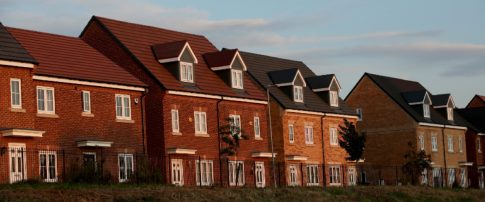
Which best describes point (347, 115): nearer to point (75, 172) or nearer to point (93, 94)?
point (93, 94)

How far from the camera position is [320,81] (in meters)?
69.4

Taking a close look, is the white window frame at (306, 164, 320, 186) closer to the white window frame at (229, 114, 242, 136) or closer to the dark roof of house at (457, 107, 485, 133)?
the white window frame at (229, 114, 242, 136)

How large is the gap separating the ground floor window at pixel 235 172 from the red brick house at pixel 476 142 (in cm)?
3764

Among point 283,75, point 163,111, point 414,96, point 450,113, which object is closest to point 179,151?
point 163,111

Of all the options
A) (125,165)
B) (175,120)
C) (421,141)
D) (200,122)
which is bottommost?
(125,165)

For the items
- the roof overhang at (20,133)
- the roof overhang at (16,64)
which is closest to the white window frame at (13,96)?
the roof overhang at (16,64)

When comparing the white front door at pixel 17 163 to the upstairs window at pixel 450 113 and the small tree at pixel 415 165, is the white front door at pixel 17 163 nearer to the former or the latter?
the small tree at pixel 415 165

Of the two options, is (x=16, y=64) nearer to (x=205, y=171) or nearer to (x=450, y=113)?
(x=205, y=171)

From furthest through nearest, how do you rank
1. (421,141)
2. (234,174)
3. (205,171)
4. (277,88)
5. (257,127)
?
(421,141), (277,88), (257,127), (234,174), (205,171)

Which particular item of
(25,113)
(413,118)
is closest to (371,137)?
(413,118)

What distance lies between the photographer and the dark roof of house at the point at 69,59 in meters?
47.0

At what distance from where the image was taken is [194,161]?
53.2 metres

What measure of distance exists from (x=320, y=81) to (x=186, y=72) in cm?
1751

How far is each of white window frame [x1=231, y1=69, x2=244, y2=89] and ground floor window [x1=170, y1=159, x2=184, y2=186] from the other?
7914 millimetres
